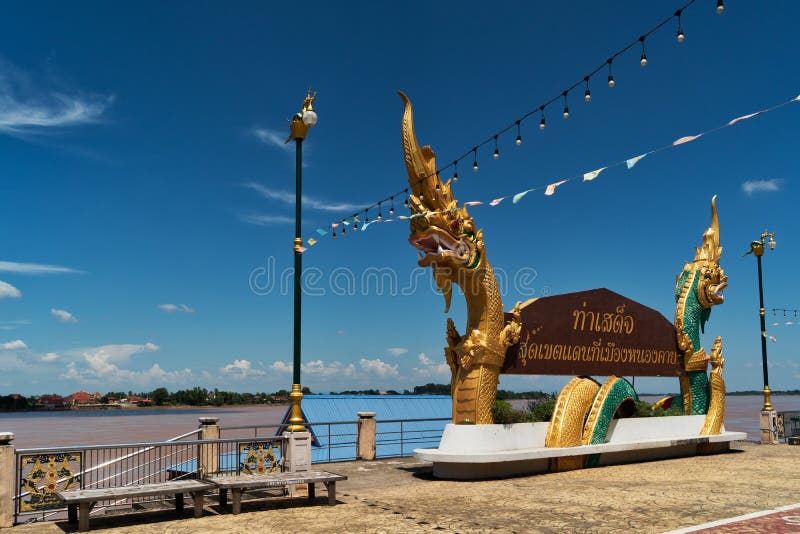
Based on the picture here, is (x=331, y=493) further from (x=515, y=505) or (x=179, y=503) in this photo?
(x=515, y=505)

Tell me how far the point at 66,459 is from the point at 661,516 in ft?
27.4

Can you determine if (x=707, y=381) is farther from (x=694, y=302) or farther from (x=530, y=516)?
(x=530, y=516)

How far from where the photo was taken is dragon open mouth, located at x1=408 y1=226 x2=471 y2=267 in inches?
541

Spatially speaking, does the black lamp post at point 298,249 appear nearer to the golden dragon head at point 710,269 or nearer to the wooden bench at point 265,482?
the wooden bench at point 265,482

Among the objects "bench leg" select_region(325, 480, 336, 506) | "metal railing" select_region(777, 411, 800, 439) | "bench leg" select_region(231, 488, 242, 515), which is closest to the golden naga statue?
"bench leg" select_region(325, 480, 336, 506)

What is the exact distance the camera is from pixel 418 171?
13.7 metres

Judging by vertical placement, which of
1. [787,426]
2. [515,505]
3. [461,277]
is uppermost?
[461,277]

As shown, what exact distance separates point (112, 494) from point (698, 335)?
51.3 feet

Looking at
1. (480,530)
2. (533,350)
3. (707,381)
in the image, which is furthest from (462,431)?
(707,381)

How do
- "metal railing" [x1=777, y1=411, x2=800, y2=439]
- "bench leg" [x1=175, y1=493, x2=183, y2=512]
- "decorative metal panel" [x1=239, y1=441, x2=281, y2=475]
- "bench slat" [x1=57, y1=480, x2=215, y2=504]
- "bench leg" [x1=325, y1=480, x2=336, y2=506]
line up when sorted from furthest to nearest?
"metal railing" [x1=777, y1=411, x2=800, y2=439]
"decorative metal panel" [x1=239, y1=441, x2=281, y2=475]
"bench leg" [x1=325, y1=480, x2=336, y2=506]
"bench leg" [x1=175, y1=493, x2=183, y2=512]
"bench slat" [x1=57, y1=480, x2=215, y2=504]

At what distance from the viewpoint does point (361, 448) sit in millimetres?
16984

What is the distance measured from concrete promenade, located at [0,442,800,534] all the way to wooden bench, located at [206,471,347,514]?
215 millimetres

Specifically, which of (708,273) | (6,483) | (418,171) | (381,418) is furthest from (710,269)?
(6,483)

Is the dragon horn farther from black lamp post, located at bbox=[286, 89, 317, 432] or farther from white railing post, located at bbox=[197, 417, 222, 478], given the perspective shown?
white railing post, located at bbox=[197, 417, 222, 478]
